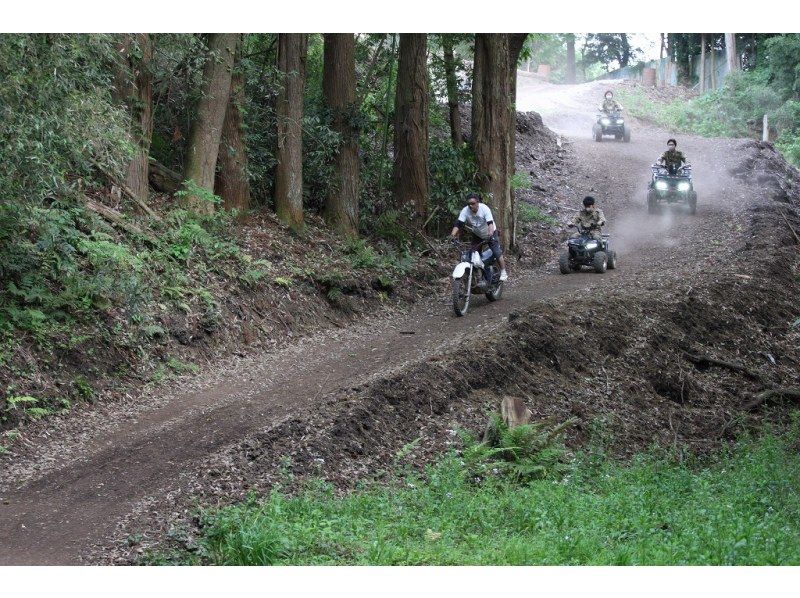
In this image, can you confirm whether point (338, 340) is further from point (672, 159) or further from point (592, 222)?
point (672, 159)

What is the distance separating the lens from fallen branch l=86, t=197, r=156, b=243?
1302cm

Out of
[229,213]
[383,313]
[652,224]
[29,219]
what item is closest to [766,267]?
[652,224]

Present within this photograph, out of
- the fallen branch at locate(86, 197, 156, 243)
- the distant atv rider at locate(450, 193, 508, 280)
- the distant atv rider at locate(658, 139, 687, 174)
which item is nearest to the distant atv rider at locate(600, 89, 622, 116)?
the distant atv rider at locate(658, 139, 687, 174)

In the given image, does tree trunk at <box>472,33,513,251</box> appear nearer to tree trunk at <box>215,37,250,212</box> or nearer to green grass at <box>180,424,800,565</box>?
tree trunk at <box>215,37,250,212</box>

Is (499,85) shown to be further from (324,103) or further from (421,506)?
(421,506)

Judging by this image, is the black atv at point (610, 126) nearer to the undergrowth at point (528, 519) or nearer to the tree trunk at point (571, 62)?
the tree trunk at point (571, 62)

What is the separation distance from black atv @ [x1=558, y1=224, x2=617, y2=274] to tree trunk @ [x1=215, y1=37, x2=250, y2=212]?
274 inches

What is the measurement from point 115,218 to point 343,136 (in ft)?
20.1

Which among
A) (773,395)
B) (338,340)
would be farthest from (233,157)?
(773,395)

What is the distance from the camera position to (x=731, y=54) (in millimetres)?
30406

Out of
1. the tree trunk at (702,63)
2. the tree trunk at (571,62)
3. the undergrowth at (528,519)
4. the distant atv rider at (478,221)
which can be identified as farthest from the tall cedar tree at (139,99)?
the tree trunk at (571,62)

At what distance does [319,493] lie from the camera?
27.0 feet

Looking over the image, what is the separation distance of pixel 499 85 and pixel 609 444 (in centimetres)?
1044

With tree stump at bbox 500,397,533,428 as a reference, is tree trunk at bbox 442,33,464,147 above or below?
above
